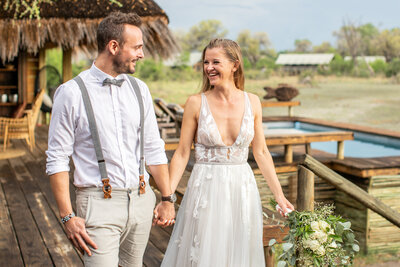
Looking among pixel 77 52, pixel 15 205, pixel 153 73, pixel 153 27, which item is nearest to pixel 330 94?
pixel 153 73

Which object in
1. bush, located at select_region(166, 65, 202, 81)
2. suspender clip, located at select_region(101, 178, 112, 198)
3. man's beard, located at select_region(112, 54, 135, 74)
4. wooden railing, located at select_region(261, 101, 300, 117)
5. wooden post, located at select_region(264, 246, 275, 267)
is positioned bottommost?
bush, located at select_region(166, 65, 202, 81)

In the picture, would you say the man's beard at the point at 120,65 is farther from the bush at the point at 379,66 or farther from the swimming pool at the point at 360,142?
the bush at the point at 379,66

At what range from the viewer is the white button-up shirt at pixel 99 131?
1.91 meters

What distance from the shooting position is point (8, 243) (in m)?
4.06

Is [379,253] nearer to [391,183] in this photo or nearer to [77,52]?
[391,183]

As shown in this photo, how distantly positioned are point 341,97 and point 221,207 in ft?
115

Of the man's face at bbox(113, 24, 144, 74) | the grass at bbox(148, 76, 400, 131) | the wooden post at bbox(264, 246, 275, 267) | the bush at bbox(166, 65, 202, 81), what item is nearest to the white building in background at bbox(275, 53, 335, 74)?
the grass at bbox(148, 76, 400, 131)

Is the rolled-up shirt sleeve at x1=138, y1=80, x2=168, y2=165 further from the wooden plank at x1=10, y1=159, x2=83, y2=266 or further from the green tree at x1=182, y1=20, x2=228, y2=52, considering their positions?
the green tree at x1=182, y1=20, x2=228, y2=52

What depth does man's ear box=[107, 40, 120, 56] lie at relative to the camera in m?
1.93

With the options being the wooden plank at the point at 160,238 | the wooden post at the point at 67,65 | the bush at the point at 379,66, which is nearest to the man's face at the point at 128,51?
the wooden plank at the point at 160,238

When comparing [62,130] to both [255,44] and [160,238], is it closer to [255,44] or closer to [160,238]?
[160,238]

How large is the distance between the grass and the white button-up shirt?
987 inches

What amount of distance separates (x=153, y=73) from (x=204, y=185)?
3852cm

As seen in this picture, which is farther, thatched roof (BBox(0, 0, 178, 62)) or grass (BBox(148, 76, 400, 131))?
grass (BBox(148, 76, 400, 131))
